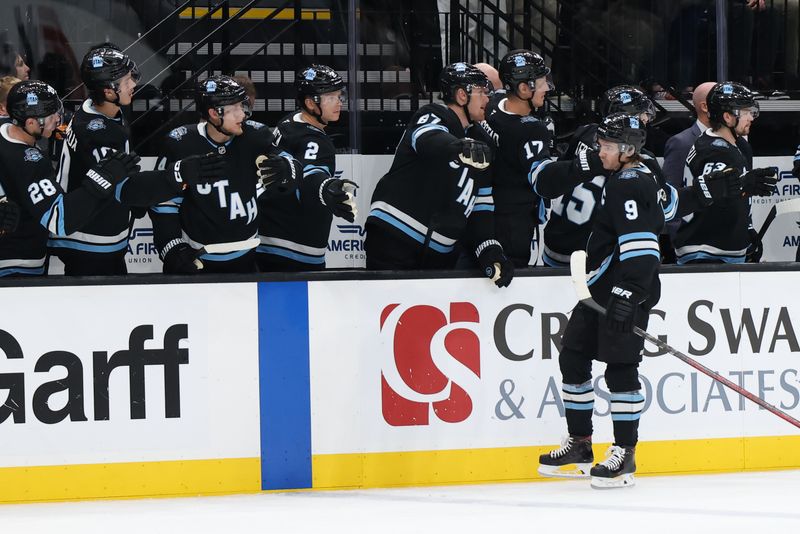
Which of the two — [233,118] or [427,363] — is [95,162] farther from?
[427,363]

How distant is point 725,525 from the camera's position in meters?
3.92

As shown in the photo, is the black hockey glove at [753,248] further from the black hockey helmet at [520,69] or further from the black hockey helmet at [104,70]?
the black hockey helmet at [104,70]

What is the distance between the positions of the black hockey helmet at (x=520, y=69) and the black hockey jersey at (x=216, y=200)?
945 millimetres

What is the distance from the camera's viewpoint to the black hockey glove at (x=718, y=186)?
507 centimetres

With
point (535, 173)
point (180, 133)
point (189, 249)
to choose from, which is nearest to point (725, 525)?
point (535, 173)

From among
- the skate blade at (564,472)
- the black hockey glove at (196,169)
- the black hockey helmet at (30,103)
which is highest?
the black hockey helmet at (30,103)

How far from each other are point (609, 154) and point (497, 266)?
580mm

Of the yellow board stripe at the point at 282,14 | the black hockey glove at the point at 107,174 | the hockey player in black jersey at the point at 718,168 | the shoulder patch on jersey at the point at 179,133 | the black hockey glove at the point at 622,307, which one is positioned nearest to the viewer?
the black hockey glove at the point at 622,307

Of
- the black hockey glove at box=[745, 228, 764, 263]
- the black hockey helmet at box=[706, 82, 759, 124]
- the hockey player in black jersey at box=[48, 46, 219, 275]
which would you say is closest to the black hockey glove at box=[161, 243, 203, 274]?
the hockey player in black jersey at box=[48, 46, 219, 275]

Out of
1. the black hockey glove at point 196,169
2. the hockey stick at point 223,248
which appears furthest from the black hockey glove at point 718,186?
the black hockey glove at point 196,169

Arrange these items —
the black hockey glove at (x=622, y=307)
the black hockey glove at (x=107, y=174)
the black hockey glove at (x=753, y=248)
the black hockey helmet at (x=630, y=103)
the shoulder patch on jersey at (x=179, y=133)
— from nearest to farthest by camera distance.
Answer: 1. the black hockey glove at (x=622, y=307)
2. the black hockey glove at (x=107, y=174)
3. the shoulder patch on jersey at (x=179, y=133)
4. the black hockey helmet at (x=630, y=103)
5. the black hockey glove at (x=753, y=248)

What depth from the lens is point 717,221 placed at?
17.6ft

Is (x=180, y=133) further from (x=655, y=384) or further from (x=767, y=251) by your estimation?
(x=767, y=251)

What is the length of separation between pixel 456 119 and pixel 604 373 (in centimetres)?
111
